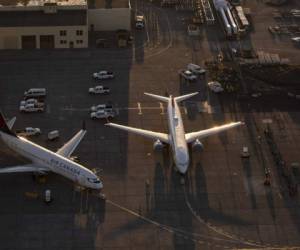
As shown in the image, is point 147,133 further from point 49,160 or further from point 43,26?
point 43,26

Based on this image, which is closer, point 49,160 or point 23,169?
point 49,160

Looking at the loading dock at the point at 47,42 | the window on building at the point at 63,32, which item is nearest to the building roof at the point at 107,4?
the window on building at the point at 63,32

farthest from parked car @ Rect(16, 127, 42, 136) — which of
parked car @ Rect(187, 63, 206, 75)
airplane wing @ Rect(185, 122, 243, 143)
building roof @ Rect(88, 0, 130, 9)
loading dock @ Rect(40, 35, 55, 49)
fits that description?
building roof @ Rect(88, 0, 130, 9)

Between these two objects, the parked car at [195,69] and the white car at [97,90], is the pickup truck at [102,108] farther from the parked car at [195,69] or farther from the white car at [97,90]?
the parked car at [195,69]

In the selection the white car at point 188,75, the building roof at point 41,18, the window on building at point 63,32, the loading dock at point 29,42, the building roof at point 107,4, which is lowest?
the white car at point 188,75

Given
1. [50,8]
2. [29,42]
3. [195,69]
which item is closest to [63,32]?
[50,8]

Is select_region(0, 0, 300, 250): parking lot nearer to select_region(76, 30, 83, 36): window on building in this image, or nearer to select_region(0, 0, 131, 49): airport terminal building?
select_region(0, 0, 131, 49): airport terminal building
